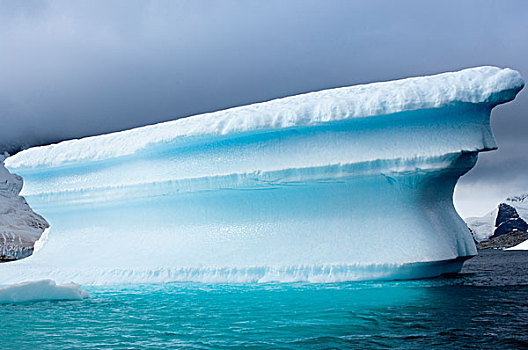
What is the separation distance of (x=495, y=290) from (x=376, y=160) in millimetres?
2012

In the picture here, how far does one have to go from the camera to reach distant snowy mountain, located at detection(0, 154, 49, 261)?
1474 inches

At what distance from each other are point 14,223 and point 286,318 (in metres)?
41.5

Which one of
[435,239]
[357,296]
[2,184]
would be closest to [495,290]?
[435,239]

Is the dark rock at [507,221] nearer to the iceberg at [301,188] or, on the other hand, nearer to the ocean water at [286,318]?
the iceberg at [301,188]

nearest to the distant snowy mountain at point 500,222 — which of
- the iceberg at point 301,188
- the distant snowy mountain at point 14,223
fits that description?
the distant snowy mountain at point 14,223

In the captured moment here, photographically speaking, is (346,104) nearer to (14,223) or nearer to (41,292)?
(41,292)

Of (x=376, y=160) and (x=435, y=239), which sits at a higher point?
(x=376, y=160)

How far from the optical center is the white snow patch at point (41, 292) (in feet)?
19.6

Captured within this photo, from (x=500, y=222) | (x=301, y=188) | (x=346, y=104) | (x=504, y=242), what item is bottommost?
(x=301, y=188)

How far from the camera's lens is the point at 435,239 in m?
6.35

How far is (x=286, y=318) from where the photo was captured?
4215 mm

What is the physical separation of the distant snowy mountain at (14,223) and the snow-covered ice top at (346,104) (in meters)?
33.7

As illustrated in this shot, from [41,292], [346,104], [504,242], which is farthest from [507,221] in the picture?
[41,292]

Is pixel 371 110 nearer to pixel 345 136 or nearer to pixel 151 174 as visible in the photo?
pixel 345 136
